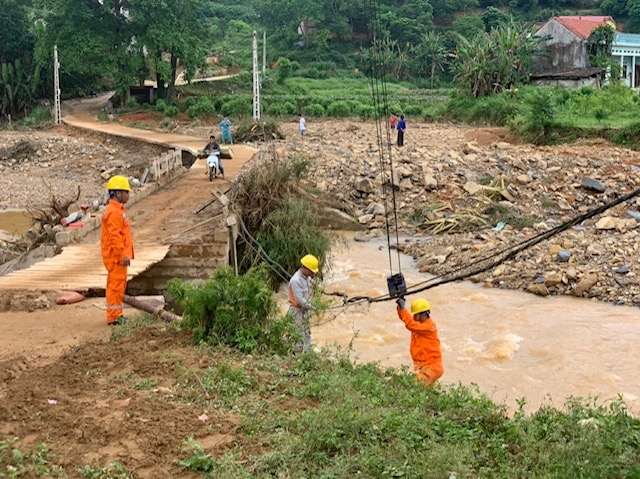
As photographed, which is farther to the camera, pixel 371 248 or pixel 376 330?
pixel 371 248

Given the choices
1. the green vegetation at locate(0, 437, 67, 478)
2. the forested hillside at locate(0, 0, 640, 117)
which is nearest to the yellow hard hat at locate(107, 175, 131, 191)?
the green vegetation at locate(0, 437, 67, 478)

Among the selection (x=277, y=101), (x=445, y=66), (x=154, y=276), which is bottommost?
(x=154, y=276)

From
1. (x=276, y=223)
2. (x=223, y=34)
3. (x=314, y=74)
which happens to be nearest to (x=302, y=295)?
(x=276, y=223)

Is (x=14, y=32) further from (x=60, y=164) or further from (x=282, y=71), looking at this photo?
(x=60, y=164)

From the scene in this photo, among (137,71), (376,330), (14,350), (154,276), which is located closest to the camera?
(14,350)

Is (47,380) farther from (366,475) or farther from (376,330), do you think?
(376,330)

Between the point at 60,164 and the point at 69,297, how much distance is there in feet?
71.8

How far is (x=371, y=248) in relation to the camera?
1778cm

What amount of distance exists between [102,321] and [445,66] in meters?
48.7

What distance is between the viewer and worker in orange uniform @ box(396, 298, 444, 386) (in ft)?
24.4

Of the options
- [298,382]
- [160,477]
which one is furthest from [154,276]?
[160,477]

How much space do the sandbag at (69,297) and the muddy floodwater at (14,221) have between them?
11769 mm

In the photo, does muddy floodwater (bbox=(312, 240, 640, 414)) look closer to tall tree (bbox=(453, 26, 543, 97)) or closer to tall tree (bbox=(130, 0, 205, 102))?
tall tree (bbox=(453, 26, 543, 97))

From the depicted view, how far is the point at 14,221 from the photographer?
70.2 ft
